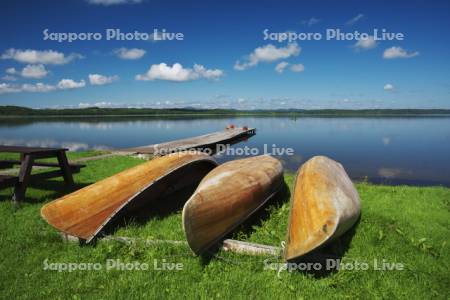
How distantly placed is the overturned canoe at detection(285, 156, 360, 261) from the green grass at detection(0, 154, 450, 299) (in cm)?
42

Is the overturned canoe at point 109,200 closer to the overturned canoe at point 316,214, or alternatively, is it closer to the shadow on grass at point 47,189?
the shadow on grass at point 47,189

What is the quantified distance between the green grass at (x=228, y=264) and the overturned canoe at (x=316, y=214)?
418 millimetres

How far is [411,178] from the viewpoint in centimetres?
1667

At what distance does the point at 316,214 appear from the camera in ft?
15.2

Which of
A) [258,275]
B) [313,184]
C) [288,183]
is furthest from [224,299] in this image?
[288,183]

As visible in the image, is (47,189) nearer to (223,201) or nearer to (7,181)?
(7,181)

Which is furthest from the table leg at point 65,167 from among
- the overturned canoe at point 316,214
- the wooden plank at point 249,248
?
the overturned canoe at point 316,214

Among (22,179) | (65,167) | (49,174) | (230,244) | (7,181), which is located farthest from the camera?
(65,167)

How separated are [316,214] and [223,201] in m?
1.43

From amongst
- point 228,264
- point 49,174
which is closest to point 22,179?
point 49,174

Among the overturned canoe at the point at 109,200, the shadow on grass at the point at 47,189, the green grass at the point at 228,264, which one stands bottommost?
the green grass at the point at 228,264

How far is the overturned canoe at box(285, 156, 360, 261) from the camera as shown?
4.29m

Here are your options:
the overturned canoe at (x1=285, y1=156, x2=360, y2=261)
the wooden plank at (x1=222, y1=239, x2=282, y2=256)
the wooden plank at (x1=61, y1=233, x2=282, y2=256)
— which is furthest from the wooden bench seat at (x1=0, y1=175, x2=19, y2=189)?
the overturned canoe at (x1=285, y1=156, x2=360, y2=261)

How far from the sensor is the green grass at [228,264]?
13.3ft
